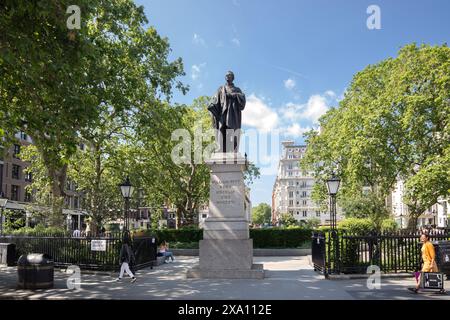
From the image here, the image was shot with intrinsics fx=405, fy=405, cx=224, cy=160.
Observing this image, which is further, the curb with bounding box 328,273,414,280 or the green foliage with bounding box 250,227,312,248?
the green foliage with bounding box 250,227,312,248

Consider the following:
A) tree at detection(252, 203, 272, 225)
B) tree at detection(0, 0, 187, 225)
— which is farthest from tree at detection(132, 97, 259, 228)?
tree at detection(252, 203, 272, 225)

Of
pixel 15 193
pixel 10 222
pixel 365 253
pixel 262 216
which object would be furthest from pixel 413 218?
pixel 262 216

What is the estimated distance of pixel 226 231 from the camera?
14.4 meters

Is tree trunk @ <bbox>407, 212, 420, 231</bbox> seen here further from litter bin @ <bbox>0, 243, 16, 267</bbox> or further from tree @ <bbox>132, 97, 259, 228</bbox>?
litter bin @ <bbox>0, 243, 16, 267</bbox>

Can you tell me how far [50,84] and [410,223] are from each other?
95.5 ft

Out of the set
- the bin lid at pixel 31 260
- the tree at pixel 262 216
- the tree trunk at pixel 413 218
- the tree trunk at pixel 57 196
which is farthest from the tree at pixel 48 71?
the tree at pixel 262 216

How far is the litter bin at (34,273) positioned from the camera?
12078mm

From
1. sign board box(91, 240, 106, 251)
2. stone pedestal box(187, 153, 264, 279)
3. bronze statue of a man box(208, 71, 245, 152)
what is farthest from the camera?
sign board box(91, 240, 106, 251)

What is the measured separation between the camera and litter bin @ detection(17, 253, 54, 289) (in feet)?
39.6

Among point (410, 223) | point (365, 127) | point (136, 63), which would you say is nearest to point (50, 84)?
point (136, 63)

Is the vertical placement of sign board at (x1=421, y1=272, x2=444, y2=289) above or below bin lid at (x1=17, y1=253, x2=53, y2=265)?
below

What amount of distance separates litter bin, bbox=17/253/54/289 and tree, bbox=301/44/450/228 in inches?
879

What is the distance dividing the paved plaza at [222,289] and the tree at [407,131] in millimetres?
15065

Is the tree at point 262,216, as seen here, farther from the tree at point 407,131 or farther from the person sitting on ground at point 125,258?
the person sitting on ground at point 125,258
